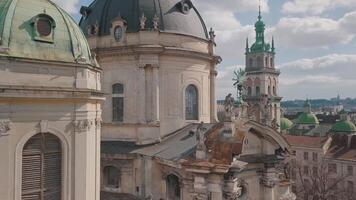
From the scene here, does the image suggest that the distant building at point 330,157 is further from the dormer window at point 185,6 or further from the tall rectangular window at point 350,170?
the dormer window at point 185,6

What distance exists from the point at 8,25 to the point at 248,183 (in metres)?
16.7

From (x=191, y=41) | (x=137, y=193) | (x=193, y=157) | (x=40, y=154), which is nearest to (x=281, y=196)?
(x=193, y=157)

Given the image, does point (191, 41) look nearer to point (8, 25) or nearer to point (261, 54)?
point (8, 25)

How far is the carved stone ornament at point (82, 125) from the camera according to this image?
17.2 metres

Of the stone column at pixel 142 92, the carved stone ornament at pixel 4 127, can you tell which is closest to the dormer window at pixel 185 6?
the stone column at pixel 142 92

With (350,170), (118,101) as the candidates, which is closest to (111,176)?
(118,101)

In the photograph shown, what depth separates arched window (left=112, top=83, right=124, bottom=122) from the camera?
29.5 metres

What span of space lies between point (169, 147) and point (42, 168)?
11390mm

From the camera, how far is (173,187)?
26.5 meters

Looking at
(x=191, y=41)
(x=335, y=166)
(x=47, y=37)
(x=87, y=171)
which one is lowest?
(x=335, y=166)

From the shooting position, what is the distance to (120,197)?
2772 cm

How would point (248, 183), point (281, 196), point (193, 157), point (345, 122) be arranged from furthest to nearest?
point (345, 122)
point (281, 196)
point (248, 183)
point (193, 157)

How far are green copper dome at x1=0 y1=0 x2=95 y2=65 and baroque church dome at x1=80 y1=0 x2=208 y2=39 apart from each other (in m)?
11.8

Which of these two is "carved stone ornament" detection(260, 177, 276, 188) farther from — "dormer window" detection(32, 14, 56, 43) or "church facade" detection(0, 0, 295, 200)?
"dormer window" detection(32, 14, 56, 43)
